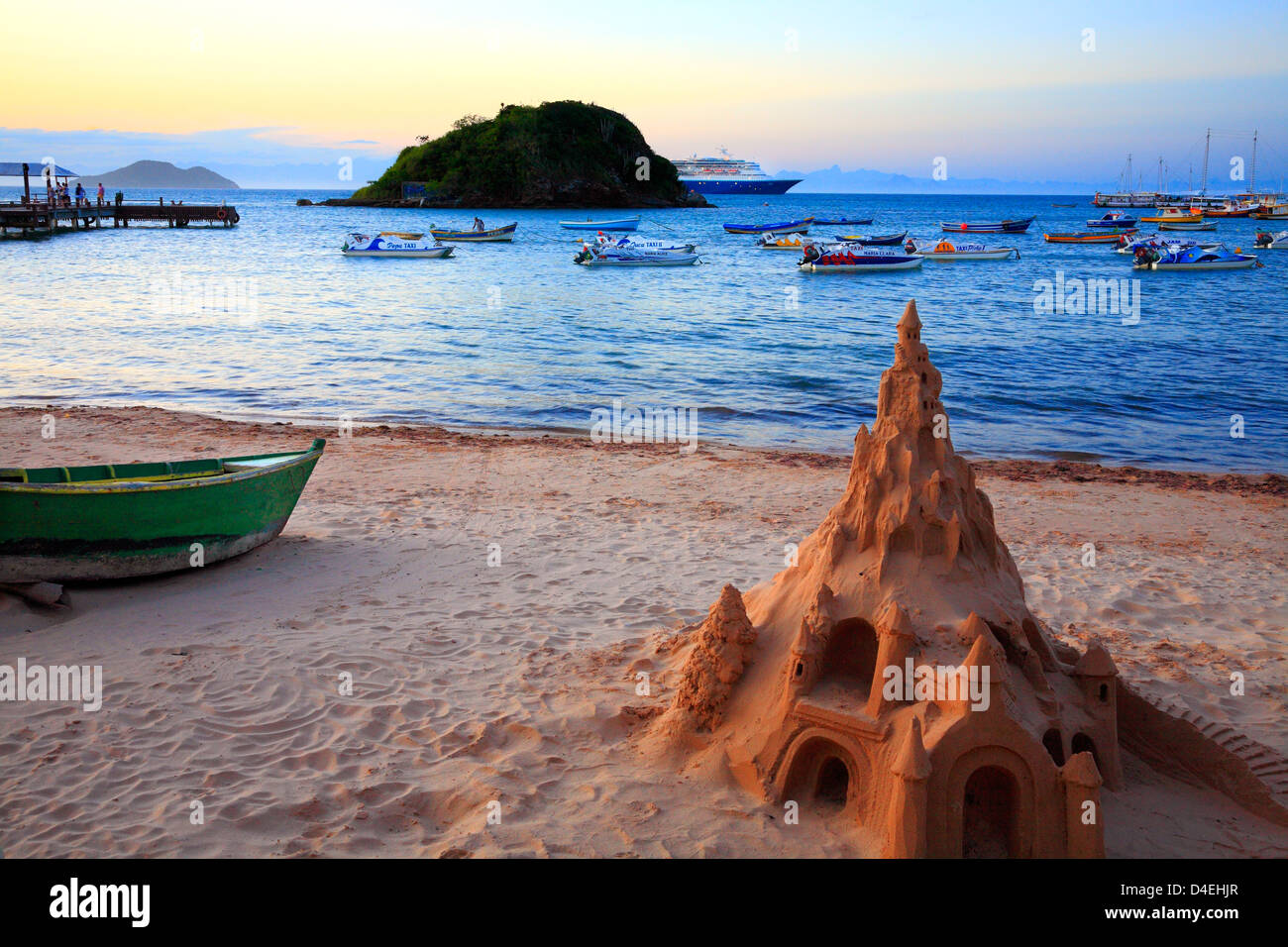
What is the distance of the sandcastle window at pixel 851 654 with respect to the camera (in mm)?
5852

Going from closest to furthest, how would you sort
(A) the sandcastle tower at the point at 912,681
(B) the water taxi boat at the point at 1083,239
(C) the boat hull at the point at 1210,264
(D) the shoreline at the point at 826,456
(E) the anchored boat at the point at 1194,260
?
(A) the sandcastle tower at the point at 912,681
(D) the shoreline at the point at 826,456
(C) the boat hull at the point at 1210,264
(E) the anchored boat at the point at 1194,260
(B) the water taxi boat at the point at 1083,239

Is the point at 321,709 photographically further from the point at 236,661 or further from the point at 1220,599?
the point at 1220,599

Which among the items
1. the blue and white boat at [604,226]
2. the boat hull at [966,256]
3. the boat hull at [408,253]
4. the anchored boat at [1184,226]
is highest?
the anchored boat at [1184,226]

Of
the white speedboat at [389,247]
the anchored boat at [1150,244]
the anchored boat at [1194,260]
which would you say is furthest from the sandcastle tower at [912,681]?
the anchored boat at [1150,244]

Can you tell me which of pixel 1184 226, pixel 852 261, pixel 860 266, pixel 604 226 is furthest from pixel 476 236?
pixel 1184 226

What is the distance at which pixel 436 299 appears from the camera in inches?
1649

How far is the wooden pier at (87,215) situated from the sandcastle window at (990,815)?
242ft

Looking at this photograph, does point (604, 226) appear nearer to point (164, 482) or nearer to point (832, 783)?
point (164, 482)

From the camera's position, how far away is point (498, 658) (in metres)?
7.99

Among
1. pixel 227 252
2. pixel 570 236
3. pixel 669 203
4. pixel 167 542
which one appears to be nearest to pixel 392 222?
pixel 570 236

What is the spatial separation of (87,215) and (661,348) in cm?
6457

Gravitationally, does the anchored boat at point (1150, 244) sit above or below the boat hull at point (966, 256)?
above

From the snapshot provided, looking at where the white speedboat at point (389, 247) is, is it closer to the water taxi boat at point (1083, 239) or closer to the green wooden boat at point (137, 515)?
the green wooden boat at point (137, 515)

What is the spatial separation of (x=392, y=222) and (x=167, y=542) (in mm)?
97255
